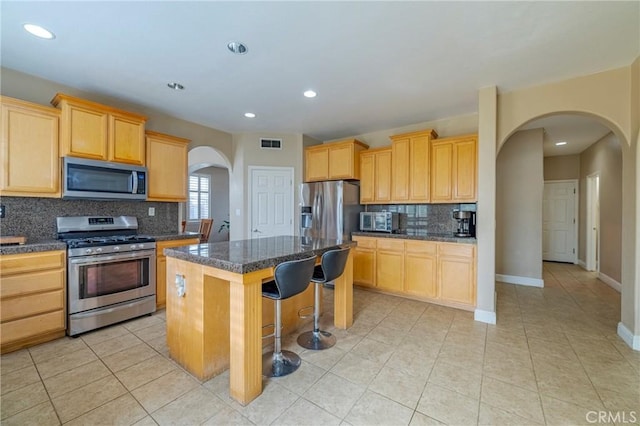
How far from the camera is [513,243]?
4883 millimetres

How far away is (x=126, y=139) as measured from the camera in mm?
3277

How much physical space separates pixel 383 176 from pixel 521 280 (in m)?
3.08

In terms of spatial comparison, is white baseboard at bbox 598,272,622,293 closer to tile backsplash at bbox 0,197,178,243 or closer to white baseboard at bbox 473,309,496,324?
white baseboard at bbox 473,309,496,324

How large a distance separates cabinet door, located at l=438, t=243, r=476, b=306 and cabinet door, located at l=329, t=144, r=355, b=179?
6.16 ft

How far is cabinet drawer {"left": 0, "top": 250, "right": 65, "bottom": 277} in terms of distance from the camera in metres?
2.36

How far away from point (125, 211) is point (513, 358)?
459cm

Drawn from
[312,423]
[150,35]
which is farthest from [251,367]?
[150,35]

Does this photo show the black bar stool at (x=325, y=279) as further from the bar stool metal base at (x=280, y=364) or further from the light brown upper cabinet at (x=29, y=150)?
the light brown upper cabinet at (x=29, y=150)

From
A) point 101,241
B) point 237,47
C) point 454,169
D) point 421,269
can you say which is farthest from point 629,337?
point 101,241

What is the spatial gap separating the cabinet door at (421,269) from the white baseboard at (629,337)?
172 cm

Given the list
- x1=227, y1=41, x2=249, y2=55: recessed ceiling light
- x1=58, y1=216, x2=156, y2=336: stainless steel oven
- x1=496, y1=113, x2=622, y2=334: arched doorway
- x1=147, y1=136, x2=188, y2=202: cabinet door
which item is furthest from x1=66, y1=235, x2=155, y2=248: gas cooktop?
x1=496, y1=113, x2=622, y2=334: arched doorway

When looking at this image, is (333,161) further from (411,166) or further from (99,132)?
(99,132)

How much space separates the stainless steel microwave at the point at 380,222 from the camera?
4.25m

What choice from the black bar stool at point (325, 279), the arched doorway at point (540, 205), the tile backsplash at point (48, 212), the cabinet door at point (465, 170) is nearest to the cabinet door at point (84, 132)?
the tile backsplash at point (48, 212)
